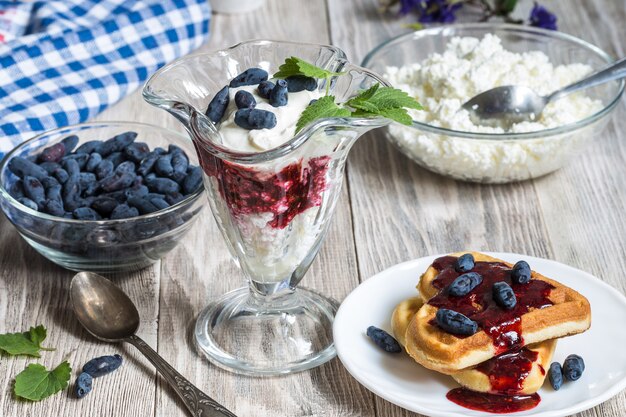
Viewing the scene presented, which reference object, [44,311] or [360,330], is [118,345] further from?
[360,330]

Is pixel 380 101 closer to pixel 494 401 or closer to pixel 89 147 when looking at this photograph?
pixel 494 401

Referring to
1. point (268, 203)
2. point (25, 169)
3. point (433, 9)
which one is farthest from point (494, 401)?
point (433, 9)

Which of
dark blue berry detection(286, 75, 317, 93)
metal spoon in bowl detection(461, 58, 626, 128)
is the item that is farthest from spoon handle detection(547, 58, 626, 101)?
dark blue berry detection(286, 75, 317, 93)

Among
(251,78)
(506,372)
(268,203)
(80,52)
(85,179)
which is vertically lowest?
(80,52)

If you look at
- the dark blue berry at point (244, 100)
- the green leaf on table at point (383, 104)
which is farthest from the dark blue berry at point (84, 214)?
the green leaf on table at point (383, 104)

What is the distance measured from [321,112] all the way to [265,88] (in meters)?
0.11

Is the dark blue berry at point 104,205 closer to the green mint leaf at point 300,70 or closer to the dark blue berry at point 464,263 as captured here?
the green mint leaf at point 300,70

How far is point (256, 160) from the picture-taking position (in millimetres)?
1220

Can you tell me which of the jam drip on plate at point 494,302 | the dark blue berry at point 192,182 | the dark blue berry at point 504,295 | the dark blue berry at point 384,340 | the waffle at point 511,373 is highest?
the dark blue berry at point 504,295

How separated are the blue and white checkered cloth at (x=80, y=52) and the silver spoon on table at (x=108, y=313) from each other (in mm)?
568

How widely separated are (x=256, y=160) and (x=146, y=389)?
0.42 meters

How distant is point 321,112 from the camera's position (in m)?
1.25

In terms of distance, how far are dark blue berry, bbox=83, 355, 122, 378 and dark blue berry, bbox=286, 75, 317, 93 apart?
513 mm

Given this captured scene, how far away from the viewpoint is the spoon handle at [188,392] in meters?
1.29
